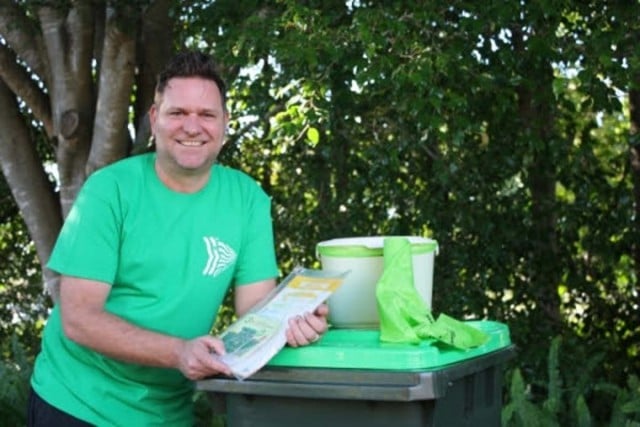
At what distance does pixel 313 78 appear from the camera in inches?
215

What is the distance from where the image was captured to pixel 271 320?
2.81 m

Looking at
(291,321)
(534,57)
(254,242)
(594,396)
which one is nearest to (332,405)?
(291,321)

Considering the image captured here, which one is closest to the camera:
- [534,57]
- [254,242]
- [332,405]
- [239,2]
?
[332,405]

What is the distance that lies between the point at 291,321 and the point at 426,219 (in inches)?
157

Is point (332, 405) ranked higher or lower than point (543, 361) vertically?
higher

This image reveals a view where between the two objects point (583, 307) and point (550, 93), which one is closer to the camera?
point (550, 93)

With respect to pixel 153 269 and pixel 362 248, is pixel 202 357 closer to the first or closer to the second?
pixel 153 269

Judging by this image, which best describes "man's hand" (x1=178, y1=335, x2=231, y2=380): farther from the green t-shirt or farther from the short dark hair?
the short dark hair

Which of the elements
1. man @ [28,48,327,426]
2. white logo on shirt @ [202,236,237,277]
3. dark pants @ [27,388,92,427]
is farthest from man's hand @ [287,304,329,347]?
dark pants @ [27,388,92,427]

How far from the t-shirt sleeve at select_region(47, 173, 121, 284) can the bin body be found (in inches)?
15.1

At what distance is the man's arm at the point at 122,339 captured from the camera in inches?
107

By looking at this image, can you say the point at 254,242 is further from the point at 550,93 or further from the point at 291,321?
the point at 550,93

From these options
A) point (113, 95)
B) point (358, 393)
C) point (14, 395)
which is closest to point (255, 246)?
point (358, 393)

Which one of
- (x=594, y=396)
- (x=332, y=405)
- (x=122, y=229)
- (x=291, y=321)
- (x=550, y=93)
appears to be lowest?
(x=594, y=396)
